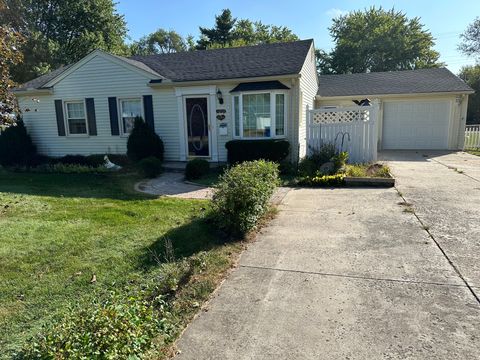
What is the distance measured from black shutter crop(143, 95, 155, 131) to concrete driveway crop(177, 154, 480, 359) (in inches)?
318

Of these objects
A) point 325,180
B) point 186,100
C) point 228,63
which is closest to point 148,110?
point 186,100

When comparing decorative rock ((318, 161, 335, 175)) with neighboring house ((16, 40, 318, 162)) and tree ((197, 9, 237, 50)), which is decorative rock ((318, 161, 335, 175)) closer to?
neighboring house ((16, 40, 318, 162))

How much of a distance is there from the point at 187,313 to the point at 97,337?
1.01 meters

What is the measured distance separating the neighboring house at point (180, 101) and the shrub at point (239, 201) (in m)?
6.31

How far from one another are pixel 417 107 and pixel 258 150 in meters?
9.66

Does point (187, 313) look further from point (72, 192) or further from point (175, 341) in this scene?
point (72, 192)

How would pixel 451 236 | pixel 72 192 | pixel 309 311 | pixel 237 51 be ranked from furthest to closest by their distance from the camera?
1. pixel 237 51
2. pixel 72 192
3. pixel 451 236
4. pixel 309 311

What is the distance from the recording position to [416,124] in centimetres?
1584

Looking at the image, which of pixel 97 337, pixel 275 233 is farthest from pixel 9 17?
pixel 97 337

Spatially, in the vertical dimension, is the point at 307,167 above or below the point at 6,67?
below

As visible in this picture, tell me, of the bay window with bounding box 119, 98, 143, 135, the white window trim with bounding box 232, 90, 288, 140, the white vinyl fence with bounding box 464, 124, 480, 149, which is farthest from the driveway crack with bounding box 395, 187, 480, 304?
the white vinyl fence with bounding box 464, 124, 480, 149

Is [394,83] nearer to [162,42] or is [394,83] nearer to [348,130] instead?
[348,130]

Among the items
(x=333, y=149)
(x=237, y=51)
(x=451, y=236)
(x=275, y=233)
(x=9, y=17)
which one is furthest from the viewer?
(x=9, y=17)

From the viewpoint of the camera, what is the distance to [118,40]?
88.1ft
